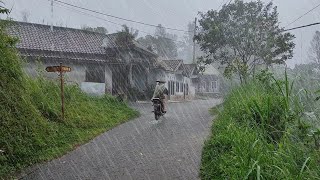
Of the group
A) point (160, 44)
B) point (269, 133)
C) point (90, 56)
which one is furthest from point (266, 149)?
point (160, 44)

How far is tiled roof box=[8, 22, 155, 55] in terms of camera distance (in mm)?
22734

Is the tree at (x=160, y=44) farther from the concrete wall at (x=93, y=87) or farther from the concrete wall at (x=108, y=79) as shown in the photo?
the concrete wall at (x=93, y=87)

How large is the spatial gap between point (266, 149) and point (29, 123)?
18.7 ft

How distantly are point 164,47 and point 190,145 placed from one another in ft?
170

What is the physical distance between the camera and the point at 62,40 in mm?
24594

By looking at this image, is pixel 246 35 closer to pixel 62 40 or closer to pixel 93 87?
pixel 93 87

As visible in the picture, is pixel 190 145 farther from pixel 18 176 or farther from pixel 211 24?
pixel 211 24

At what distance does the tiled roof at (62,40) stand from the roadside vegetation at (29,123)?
38.5 feet

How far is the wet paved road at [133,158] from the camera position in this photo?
6.09 metres

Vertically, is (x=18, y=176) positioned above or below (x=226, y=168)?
below

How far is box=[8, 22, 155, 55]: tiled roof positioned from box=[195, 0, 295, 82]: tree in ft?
20.0

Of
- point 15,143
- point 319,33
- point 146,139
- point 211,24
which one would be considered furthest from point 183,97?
point 15,143

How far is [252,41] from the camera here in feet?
71.1

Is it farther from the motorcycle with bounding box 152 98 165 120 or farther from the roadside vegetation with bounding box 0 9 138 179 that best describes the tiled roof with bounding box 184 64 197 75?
the roadside vegetation with bounding box 0 9 138 179
